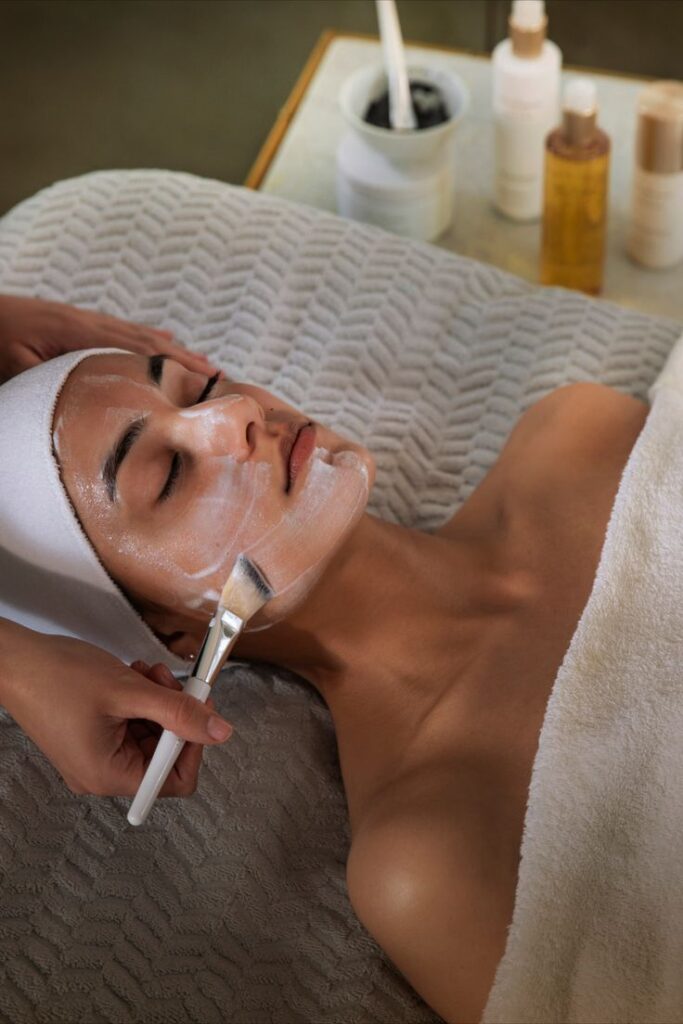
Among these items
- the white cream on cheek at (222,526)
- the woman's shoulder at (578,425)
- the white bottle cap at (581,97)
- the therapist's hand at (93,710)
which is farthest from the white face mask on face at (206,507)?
the white bottle cap at (581,97)

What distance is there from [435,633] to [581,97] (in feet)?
2.58

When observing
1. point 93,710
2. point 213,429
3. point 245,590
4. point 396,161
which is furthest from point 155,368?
point 396,161

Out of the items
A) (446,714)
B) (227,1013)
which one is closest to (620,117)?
(446,714)

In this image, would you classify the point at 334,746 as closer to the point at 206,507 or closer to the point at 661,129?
the point at 206,507

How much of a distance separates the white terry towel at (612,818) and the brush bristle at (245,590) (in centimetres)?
30

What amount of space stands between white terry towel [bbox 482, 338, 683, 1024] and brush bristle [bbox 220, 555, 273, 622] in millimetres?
299

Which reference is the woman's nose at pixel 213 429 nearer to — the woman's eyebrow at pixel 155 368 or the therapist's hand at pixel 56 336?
the woman's eyebrow at pixel 155 368

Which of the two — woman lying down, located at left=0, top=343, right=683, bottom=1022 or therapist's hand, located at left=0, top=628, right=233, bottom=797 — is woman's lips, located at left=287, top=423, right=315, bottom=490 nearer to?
woman lying down, located at left=0, top=343, right=683, bottom=1022

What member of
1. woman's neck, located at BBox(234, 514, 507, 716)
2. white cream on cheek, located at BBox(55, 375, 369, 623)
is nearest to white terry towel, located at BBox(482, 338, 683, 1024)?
woman's neck, located at BBox(234, 514, 507, 716)

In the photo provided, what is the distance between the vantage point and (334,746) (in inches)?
52.7

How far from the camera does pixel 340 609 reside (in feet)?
4.22

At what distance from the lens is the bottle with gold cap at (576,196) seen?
64.4 inches

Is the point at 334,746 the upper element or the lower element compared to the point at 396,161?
lower

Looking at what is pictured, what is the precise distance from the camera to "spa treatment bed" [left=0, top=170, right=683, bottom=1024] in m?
1.07
